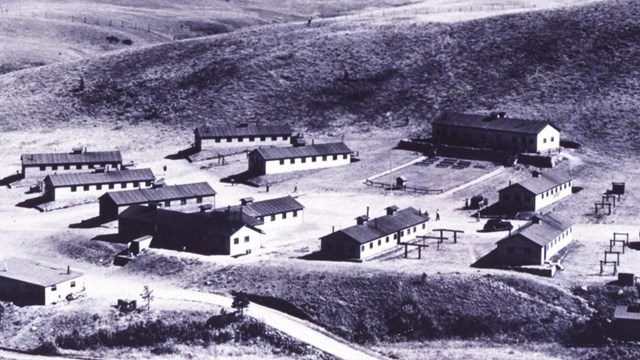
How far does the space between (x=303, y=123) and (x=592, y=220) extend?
51.9 metres

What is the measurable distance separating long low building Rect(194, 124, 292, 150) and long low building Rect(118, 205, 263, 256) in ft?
118

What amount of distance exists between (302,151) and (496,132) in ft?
76.1

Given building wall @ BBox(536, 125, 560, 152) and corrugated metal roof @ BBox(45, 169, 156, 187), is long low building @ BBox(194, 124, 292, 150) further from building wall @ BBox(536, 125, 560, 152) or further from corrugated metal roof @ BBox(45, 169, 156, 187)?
building wall @ BBox(536, 125, 560, 152)

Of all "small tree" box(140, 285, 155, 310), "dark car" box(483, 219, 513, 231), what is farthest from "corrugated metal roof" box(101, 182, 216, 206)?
"dark car" box(483, 219, 513, 231)

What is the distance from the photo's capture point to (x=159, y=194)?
300 feet

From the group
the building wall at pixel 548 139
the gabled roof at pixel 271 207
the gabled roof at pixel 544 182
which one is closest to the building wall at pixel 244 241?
the gabled roof at pixel 271 207

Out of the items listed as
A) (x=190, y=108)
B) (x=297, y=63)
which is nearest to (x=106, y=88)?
(x=190, y=108)

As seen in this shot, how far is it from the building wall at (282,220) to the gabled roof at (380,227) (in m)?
10.2

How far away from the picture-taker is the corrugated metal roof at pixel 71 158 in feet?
352

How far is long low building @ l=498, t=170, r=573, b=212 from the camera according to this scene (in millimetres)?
88375

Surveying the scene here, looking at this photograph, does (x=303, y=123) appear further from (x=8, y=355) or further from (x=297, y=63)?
(x=8, y=355)

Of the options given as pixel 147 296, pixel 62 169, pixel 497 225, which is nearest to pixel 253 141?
pixel 62 169

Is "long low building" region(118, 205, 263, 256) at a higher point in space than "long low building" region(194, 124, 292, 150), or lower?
lower

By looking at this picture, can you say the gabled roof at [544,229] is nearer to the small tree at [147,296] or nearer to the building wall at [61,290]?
the small tree at [147,296]
